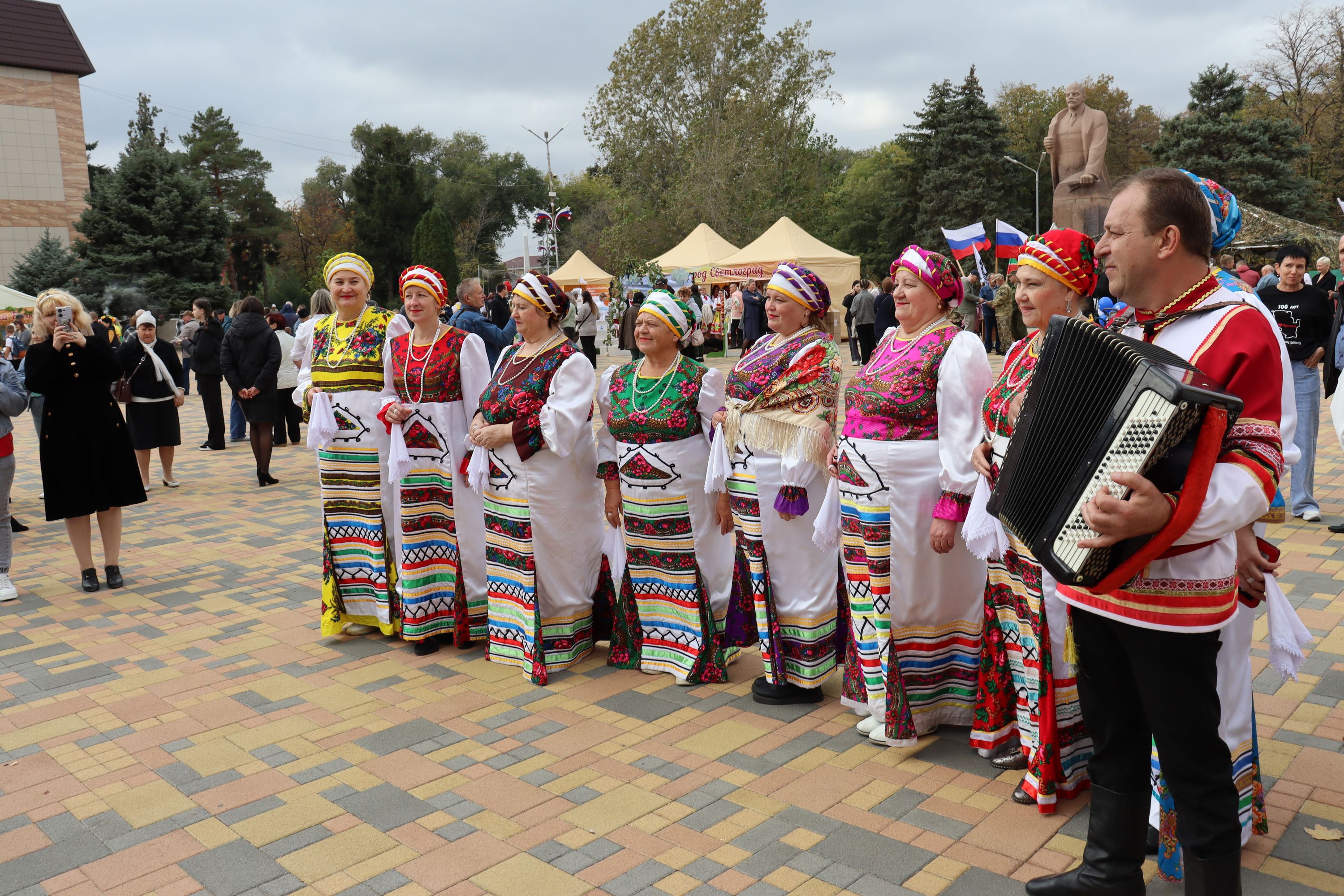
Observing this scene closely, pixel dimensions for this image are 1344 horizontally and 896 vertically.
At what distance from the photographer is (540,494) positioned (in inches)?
200

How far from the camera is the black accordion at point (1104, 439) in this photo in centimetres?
207

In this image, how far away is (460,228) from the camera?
2825 inches

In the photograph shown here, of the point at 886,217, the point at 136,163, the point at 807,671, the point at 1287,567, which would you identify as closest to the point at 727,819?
the point at 807,671

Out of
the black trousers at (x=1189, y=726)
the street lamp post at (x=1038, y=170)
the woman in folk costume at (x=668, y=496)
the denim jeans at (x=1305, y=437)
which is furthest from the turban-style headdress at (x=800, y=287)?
the street lamp post at (x=1038, y=170)

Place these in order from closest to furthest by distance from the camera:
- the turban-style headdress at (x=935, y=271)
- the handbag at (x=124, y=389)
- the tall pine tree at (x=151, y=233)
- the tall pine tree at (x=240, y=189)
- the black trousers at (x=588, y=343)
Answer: the turban-style headdress at (x=935, y=271) → the handbag at (x=124, y=389) → the black trousers at (x=588, y=343) → the tall pine tree at (x=151, y=233) → the tall pine tree at (x=240, y=189)

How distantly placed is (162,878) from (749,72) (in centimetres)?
4232

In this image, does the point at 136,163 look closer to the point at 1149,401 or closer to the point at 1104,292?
the point at 1104,292

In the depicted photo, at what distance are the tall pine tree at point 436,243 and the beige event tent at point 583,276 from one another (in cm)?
1634

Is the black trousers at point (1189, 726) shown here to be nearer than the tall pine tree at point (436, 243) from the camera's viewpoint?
Yes

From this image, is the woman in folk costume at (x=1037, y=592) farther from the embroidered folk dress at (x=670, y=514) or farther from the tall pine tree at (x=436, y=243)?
the tall pine tree at (x=436, y=243)

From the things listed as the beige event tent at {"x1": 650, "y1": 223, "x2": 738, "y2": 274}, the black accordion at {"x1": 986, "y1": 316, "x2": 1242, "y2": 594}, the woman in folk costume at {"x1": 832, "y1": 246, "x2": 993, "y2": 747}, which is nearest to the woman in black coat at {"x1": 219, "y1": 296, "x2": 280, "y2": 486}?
the woman in folk costume at {"x1": 832, "y1": 246, "x2": 993, "y2": 747}

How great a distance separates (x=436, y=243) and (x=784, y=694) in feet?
153

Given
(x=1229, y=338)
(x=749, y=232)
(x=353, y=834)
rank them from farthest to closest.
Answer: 1. (x=749, y=232)
2. (x=353, y=834)
3. (x=1229, y=338)

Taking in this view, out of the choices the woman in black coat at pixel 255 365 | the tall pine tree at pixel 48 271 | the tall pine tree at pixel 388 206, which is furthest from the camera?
the tall pine tree at pixel 388 206
